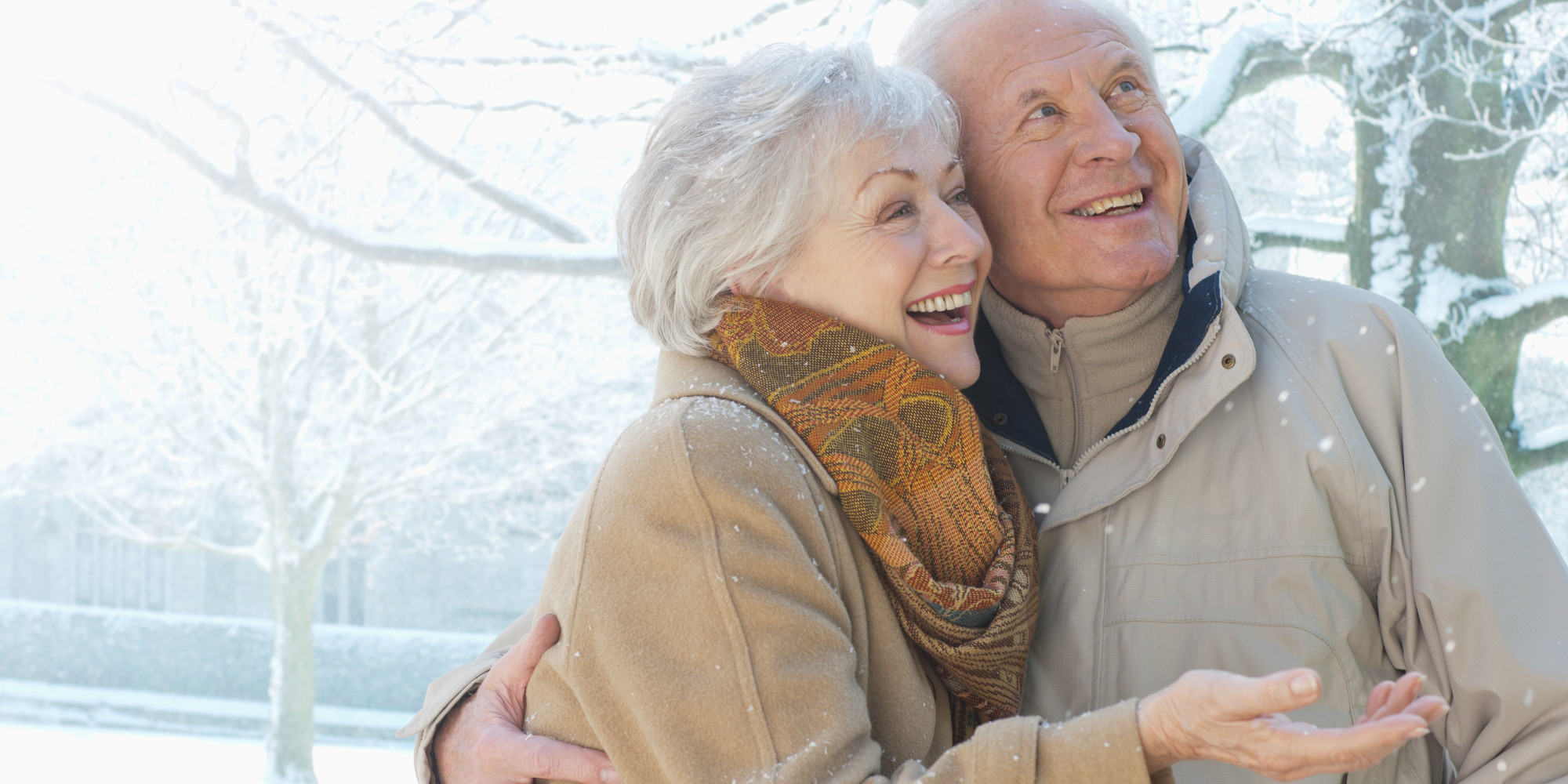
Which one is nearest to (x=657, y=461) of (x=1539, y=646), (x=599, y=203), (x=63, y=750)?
(x=1539, y=646)

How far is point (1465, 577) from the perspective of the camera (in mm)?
1711

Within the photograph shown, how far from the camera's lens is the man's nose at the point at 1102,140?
213 cm

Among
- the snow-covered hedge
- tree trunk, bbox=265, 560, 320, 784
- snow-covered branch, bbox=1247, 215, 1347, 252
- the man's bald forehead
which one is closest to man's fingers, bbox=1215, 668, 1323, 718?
the man's bald forehead

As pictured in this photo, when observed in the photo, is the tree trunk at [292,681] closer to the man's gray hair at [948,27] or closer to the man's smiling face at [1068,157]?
the man's gray hair at [948,27]

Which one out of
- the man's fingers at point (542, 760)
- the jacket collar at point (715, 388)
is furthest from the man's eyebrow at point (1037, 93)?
the man's fingers at point (542, 760)

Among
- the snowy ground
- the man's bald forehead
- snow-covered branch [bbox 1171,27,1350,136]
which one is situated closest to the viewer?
the man's bald forehead

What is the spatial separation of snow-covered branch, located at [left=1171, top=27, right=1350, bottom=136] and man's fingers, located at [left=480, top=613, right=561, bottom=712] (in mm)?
3833

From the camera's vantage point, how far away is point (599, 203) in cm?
1089

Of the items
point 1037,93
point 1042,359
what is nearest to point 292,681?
point 1042,359

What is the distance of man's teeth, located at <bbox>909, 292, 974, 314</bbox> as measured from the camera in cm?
194

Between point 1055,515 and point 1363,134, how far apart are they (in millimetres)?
4124

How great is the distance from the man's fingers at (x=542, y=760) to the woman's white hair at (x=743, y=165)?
61 cm

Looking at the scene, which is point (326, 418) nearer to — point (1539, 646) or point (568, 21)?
point (568, 21)

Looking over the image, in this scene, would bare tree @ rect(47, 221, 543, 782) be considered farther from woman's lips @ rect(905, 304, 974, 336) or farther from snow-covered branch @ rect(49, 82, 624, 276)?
woman's lips @ rect(905, 304, 974, 336)
